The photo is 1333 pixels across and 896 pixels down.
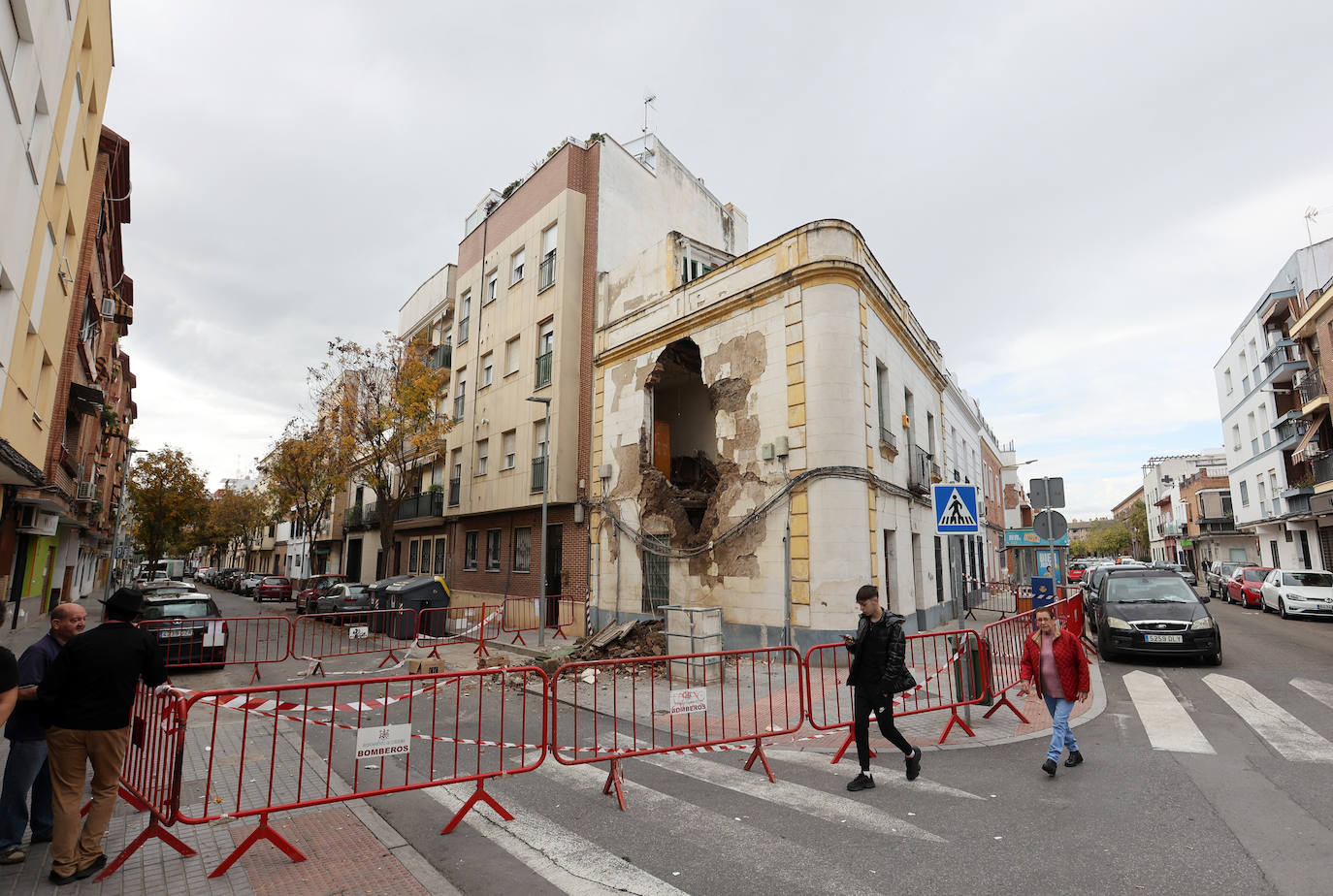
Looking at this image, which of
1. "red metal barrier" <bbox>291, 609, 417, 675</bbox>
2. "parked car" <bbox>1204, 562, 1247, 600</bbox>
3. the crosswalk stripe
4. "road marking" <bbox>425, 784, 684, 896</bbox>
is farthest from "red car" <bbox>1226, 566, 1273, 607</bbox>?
"red metal barrier" <bbox>291, 609, 417, 675</bbox>

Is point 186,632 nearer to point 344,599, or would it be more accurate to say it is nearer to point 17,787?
point 17,787

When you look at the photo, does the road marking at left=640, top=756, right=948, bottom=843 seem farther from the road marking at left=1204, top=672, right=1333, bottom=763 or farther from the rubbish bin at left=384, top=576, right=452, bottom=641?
the rubbish bin at left=384, top=576, right=452, bottom=641

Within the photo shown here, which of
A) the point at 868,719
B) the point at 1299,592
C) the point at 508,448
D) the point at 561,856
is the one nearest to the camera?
the point at 561,856

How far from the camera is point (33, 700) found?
394 centimetres

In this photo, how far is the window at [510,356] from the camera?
2150 cm

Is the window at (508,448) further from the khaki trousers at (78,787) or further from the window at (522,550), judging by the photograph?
the khaki trousers at (78,787)

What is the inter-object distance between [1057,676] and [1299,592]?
20620 mm

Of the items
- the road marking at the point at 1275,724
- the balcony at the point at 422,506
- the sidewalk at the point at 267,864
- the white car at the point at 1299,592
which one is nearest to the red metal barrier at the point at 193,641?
the sidewalk at the point at 267,864

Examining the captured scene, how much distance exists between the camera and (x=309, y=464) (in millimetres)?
26438

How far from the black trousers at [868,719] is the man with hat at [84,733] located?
17.4 ft

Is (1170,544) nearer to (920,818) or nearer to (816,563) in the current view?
(816,563)

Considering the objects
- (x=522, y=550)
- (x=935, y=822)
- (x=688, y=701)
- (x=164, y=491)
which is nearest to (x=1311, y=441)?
(x=522, y=550)

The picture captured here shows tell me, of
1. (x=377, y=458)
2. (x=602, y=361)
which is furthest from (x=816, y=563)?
(x=377, y=458)

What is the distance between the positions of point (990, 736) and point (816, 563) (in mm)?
5435
